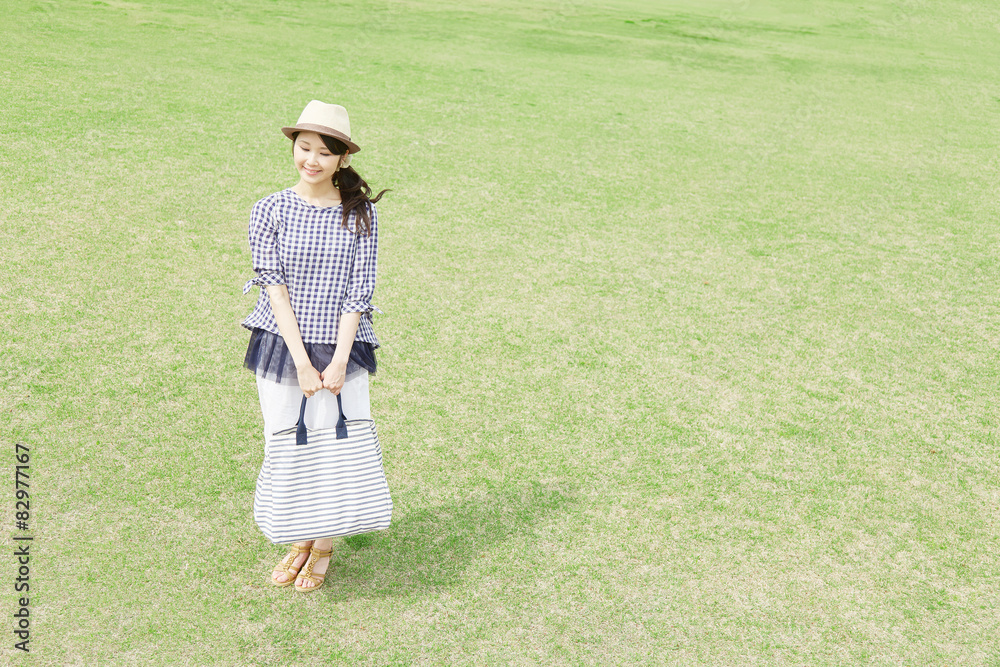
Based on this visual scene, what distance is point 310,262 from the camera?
3.35m

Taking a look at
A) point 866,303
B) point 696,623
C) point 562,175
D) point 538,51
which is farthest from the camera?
point 538,51

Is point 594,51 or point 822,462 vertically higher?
point 594,51

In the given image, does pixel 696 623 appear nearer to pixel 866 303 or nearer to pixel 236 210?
pixel 866 303

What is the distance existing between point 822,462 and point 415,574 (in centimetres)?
210

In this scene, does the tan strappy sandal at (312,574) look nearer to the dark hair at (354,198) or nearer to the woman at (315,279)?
the woman at (315,279)

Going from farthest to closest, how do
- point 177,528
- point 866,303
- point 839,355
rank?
point 866,303 < point 839,355 < point 177,528

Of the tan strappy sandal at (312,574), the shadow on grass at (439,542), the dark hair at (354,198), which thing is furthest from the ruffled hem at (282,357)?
the shadow on grass at (439,542)

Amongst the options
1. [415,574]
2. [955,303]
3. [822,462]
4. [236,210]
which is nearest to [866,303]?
[955,303]

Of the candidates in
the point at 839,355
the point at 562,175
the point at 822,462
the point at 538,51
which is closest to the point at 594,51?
the point at 538,51

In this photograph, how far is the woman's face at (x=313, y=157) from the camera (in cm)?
326

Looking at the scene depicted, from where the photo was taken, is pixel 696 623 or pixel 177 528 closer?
pixel 696 623

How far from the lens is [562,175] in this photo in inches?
324

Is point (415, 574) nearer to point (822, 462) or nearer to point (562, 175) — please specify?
point (822, 462)

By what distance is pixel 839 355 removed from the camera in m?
5.61
